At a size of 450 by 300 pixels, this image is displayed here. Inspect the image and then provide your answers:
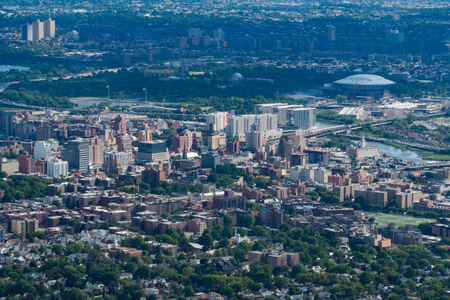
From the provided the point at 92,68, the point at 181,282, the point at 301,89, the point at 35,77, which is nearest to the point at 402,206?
the point at 181,282

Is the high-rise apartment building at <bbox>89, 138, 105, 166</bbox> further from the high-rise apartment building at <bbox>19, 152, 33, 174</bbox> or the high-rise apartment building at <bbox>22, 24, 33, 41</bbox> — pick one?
the high-rise apartment building at <bbox>22, 24, 33, 41</bbox>

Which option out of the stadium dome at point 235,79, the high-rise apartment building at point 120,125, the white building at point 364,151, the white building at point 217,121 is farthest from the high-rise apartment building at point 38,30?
the white building at point 364,151

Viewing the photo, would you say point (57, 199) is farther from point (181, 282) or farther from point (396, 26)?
point (396, 26)

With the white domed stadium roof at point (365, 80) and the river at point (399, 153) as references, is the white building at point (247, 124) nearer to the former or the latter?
the river at point (399, 153)

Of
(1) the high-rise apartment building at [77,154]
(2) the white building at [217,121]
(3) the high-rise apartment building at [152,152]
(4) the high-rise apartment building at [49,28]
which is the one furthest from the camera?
(4) the high-rise apartment building at [49,28]

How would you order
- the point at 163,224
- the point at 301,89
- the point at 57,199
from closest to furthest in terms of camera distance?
the point at 163,224 < the point at 57,199 < the point at 301,89

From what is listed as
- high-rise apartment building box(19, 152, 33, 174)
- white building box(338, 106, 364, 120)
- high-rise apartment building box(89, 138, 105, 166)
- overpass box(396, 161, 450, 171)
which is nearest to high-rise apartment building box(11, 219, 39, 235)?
high-rise apartment building box(19, 152, 33, 174)

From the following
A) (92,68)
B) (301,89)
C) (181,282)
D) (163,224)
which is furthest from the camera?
(92,68)

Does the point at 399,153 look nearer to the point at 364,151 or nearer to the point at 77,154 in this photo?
the point at 364,151
